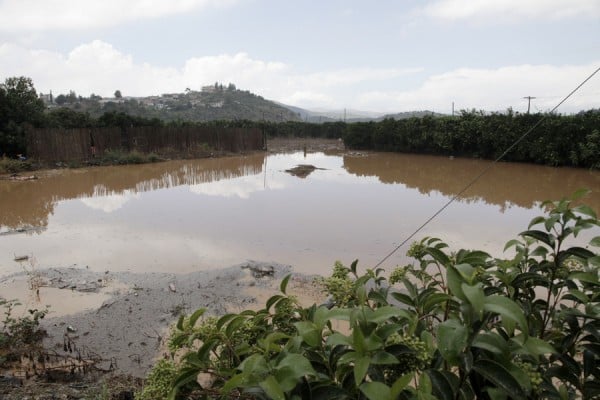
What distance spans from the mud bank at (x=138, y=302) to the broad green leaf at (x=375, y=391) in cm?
288

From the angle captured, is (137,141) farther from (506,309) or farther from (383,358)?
(506,309)

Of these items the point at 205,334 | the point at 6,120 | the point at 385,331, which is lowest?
the point at 205,334

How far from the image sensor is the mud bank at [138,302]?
329cm

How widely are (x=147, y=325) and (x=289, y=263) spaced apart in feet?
7.11

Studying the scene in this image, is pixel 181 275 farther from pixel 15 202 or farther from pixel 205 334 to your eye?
A: pixel 15 202

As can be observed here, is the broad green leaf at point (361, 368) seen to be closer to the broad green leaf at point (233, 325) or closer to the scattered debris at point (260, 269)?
the broad green leaf at point (233, 325)

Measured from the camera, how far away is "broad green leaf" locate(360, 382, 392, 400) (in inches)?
24.5

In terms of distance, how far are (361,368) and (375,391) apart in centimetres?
4

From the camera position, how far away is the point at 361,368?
25.3 inches

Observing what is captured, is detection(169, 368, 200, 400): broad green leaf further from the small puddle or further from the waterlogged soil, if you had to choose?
the small puddle

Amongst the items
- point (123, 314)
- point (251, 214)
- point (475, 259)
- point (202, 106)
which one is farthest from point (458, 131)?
point (202, 106)

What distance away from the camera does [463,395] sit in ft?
2.33

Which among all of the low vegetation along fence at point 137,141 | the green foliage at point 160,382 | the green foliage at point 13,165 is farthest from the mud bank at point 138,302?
the low vegetation along fence at point 137,141

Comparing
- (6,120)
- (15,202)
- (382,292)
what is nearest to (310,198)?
(15,202)
